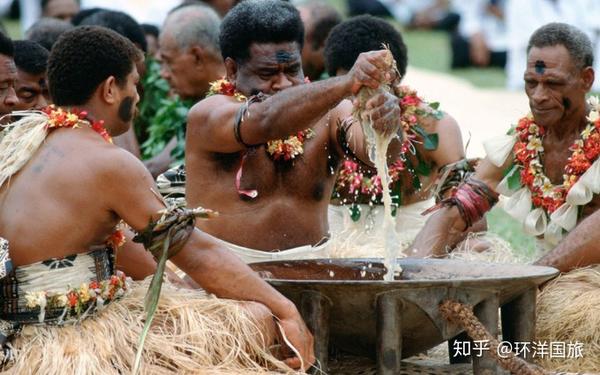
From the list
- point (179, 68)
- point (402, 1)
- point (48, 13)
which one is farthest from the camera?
point (402, 1)

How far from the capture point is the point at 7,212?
486cm

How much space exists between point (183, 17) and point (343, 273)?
4.11 metres

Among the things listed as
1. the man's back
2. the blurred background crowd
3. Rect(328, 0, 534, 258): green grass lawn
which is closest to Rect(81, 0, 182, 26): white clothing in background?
the blurred background crowd

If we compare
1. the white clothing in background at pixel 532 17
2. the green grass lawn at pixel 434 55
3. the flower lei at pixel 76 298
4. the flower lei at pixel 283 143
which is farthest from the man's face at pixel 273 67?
the green grass lawn at pixel 434 55

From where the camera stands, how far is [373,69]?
16.4 feet

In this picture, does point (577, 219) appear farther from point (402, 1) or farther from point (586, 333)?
point (402, 1)

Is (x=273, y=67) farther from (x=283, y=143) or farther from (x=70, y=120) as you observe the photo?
(x=70, y=120)

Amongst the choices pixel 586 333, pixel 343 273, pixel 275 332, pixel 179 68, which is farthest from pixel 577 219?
pixel 179 68

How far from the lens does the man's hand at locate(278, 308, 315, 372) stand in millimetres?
4910

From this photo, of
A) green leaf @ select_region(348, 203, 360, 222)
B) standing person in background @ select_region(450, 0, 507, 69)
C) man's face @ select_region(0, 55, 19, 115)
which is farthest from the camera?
standing person in background @ select_region(450, 0, 507, 69)

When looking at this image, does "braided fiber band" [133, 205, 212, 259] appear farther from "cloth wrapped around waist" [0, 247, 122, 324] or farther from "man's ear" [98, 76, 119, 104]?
"man's ear" [98, 76, 119, 104]

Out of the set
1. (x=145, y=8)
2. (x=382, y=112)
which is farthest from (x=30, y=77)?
(x=145, y=8)

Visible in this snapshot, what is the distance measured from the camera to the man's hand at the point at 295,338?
4.91m

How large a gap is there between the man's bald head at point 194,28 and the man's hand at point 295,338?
439 cm
